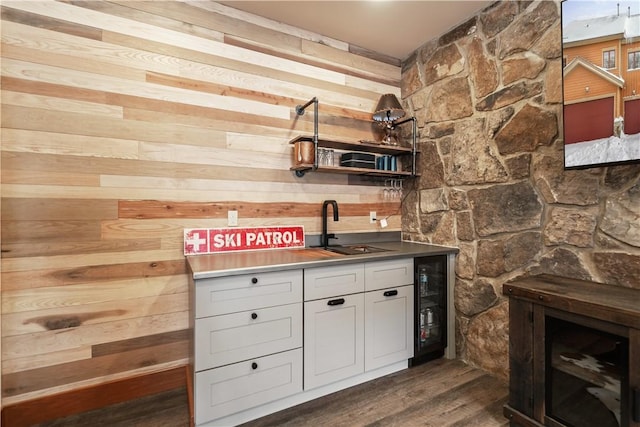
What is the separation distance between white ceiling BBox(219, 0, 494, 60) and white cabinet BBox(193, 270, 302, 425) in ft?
6.50

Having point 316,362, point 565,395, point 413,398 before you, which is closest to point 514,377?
point 565,395

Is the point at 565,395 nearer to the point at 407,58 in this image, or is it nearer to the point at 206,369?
the point at 206,369

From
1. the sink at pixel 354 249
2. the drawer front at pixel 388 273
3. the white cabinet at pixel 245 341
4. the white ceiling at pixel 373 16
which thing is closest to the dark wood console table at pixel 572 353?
the drawer front at pixel 388 273

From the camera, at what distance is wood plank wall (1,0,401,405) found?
1725mm

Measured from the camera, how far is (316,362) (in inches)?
73.9

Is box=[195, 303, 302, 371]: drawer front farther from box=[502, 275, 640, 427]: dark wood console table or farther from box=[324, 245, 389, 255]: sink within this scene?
box=[502, 275, 640, 427]: dark wood console table

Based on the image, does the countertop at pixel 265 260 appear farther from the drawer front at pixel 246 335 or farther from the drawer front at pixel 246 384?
the drawer front at pixel 246 384

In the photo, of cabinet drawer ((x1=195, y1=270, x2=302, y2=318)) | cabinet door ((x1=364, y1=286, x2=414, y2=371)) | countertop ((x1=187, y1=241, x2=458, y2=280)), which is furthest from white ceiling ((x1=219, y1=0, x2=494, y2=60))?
cabinet door ((x1=364, y1=286, x2=414, y2=371))

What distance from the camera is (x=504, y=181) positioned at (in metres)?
2.14

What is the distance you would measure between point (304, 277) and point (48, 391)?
164 cm

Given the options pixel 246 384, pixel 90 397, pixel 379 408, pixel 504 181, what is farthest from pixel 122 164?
pixel 504 181

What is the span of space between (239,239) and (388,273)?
113 cm

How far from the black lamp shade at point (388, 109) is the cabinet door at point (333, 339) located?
1.64m

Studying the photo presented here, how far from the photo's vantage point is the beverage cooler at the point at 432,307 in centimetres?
234
